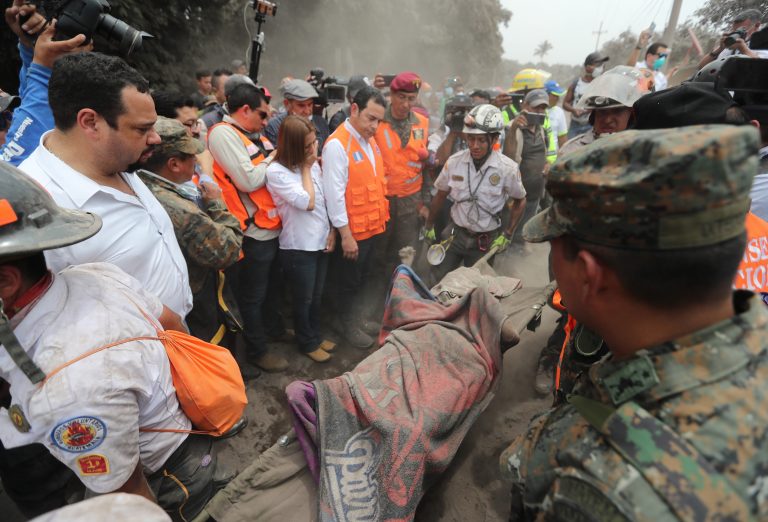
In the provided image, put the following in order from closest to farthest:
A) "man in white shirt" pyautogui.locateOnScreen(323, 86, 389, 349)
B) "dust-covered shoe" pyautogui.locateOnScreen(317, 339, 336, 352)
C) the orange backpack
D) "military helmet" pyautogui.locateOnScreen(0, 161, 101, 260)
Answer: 1. "military helmet" pyautogui.locateOnScreen(0, 161, 101, 260)
2. the orange backpack
3. "man in white shirt" pyautogui.locateOnScreen(323, 86, 389, 349)
4. "dust-covered shoe" pyautogui.locateOnScreen(317, 339, 336, 352)

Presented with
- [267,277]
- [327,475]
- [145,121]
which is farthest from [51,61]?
[327,475]

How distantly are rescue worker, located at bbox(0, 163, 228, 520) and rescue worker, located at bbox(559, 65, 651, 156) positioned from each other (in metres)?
3.25

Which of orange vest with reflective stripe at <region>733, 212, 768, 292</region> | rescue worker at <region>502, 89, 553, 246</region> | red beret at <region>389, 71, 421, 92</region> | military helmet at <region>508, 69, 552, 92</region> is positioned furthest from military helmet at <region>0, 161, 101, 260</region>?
military helmet at <region>508, 69, 552, 92</region>

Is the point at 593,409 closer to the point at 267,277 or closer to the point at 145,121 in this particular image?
the point at 145,121

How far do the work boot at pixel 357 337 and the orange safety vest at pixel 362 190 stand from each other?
39.6 inches

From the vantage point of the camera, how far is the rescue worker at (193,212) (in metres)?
2.35

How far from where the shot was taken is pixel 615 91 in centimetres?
322

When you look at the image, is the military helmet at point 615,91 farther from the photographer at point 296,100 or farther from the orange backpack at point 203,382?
the orange backpack at point 203,382

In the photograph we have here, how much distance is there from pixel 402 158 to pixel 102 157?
3.40m

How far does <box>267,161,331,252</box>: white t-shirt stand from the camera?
3.20m

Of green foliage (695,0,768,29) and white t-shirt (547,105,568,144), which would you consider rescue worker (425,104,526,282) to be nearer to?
white t-shirt (547,105,568,144)

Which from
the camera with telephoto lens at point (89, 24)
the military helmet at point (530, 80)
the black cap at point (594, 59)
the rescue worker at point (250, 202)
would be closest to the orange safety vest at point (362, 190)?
the rescue worker at point (250, 202)

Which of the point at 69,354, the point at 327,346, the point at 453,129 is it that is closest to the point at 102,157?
the point at 69,354

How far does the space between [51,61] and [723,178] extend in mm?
3158
